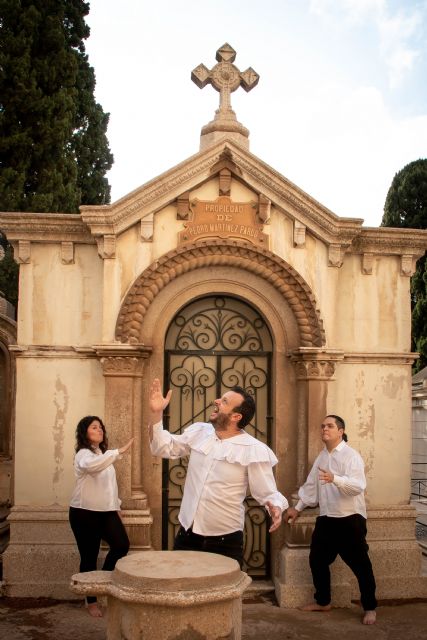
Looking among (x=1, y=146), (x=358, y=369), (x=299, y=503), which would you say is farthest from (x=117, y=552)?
(x=1, y=146)

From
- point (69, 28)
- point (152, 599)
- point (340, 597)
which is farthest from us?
point (69, 28)

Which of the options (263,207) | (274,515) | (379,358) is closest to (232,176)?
(263,207)

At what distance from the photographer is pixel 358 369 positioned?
795cm

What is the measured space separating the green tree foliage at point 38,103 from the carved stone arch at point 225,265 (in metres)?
8.25

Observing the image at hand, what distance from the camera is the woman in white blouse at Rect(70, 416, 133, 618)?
675cm

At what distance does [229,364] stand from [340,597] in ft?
8.50

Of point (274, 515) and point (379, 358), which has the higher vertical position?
point (379, 358)

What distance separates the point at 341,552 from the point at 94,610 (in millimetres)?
2354

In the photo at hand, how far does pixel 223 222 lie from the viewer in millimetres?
7684

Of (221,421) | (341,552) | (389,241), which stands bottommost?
(341,552)

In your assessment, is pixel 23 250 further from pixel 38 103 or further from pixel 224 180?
pixel 38 103

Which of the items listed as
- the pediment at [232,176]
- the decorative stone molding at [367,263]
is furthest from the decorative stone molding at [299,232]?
the decorative stone molding at [367,263]

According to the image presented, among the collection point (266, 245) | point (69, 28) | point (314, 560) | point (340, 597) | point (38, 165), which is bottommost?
point (340, 597)

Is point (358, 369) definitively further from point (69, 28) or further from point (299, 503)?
point (69, 28)
